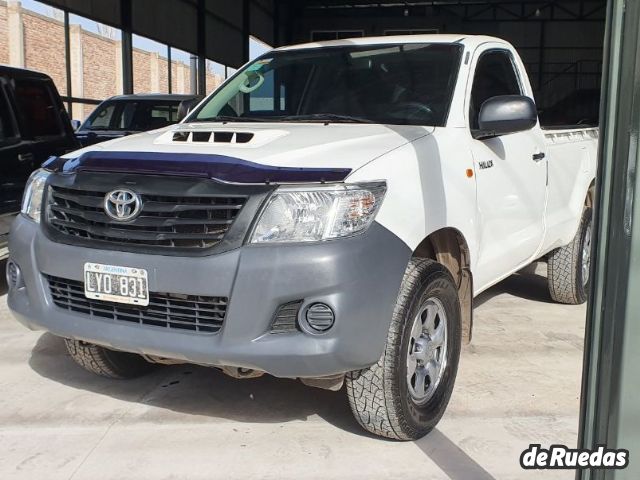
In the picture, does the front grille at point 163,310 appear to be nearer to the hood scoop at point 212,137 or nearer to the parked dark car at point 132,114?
the hood scoop at point 212,137

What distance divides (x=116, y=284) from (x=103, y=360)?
39.5 inches

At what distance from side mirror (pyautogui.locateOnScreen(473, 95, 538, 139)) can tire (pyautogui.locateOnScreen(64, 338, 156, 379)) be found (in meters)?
2.25

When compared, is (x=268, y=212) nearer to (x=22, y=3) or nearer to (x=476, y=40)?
(x=476, y=40)

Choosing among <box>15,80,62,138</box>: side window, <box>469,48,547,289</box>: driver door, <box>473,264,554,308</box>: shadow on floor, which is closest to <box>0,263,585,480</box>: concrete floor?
<box>469,48,547,289</box>: driver door

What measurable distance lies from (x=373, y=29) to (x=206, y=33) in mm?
9758

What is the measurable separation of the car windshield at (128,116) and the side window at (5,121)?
4.04 m

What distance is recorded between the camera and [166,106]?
10.6 m

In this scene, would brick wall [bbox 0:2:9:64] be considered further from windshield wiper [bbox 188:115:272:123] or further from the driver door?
the driver door

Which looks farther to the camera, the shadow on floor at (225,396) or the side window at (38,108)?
the side window at (38,108)

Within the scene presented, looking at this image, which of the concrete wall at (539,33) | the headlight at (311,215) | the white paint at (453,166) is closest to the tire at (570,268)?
the white paint at (453,166)

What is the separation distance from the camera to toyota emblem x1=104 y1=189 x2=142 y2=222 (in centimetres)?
299

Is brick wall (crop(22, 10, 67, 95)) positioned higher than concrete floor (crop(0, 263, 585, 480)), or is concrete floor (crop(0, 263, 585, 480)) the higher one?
brick wall (crop(22, 10, 67, 95))

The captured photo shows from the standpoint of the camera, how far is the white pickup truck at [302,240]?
9.09 feet

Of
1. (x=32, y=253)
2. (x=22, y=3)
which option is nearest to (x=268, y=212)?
(x=32, y=253)
